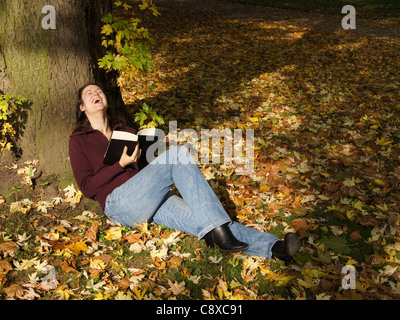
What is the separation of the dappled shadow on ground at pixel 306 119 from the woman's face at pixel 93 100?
5.10 feet

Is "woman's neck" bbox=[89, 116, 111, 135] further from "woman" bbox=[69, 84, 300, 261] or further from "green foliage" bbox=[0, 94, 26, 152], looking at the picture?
"green foliage" bbox=[0, 94, 26, 152]

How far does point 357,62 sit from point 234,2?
407 inches

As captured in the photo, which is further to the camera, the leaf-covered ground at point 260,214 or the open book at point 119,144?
the open book at point 119,144

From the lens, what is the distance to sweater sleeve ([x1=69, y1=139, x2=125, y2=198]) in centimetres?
282

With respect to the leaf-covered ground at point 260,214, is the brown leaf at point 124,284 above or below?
below

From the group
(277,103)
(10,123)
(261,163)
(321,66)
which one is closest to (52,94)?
(10,123)

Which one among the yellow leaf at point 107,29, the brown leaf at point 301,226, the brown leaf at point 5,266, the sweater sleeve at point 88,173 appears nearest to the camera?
the brown leaf at point 5,266

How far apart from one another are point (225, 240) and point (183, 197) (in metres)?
0.49

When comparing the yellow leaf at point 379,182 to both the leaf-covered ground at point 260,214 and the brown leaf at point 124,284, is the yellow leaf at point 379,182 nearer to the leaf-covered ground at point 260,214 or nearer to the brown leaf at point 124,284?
the leaf-covered ground at point 260,214

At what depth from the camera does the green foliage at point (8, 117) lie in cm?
302

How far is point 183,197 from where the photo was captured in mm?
2738

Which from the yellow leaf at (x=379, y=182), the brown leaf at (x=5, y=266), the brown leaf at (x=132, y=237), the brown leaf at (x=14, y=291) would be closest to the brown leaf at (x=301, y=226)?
the yellow leaf at (x=379, y=182)

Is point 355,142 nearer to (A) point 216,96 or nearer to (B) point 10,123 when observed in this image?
(A) point 216,96

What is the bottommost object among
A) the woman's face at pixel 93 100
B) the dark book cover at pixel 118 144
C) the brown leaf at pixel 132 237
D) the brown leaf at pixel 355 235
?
the brown leaf at pixel 355 235
